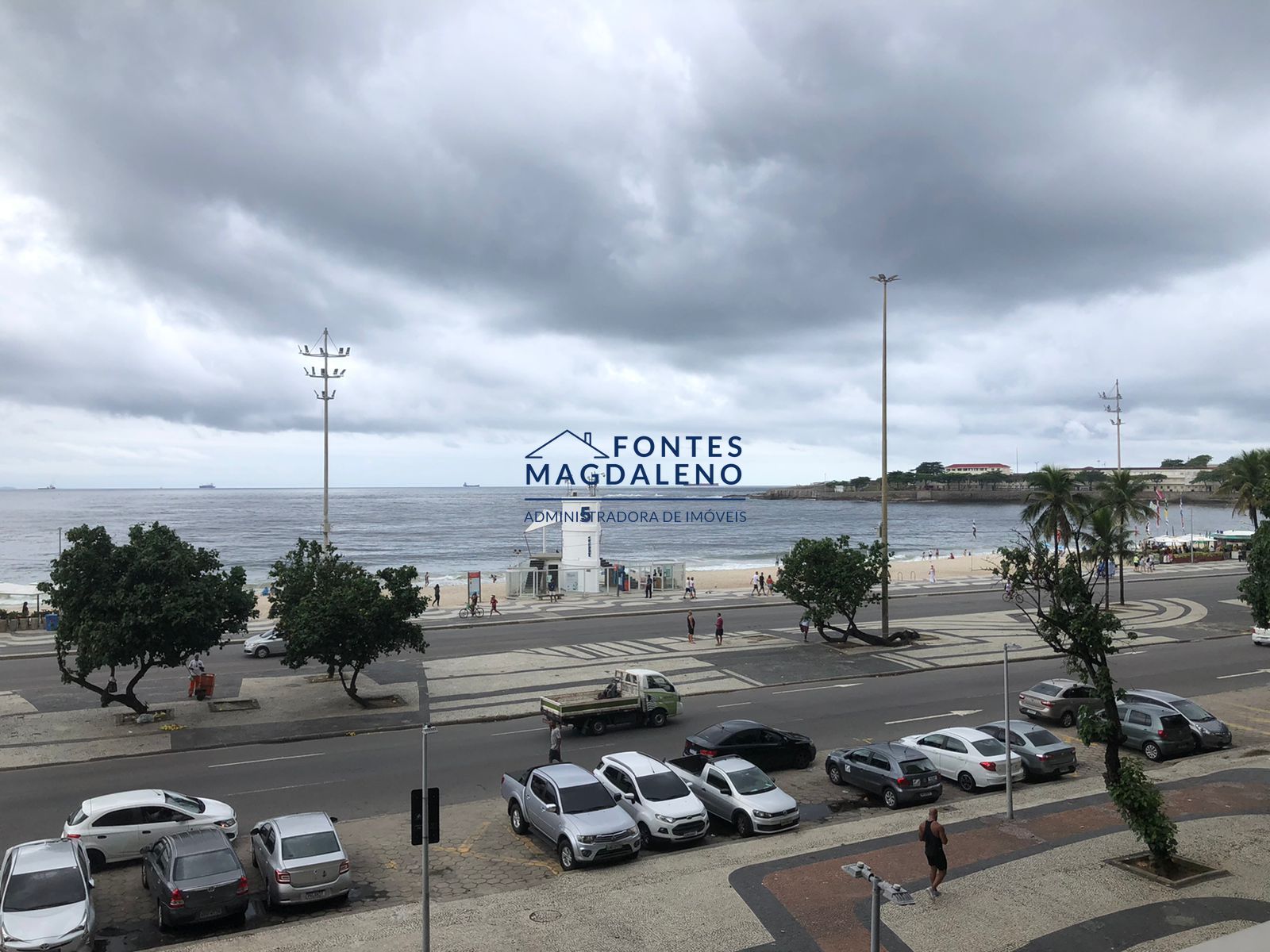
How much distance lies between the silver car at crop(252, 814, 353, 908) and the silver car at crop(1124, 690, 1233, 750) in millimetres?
18241

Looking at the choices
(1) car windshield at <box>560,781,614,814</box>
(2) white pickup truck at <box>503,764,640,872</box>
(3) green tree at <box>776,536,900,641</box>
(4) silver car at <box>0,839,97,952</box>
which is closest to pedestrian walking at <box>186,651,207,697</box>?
(4) silver car at <box>0,839,97,952</box>

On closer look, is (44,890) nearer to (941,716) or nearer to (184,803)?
(184,803)

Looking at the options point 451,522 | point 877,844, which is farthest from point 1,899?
point 451,522

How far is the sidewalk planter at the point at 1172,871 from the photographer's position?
13031 millimetres

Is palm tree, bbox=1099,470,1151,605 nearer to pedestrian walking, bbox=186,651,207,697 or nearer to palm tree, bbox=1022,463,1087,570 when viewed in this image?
palm tree, bbox=1022,463,1087,570

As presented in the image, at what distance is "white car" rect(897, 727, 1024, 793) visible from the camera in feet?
61.8

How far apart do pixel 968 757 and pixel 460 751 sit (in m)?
12.2

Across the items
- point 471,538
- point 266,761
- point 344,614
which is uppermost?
point 344,614

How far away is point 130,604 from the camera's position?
23578 millimetres

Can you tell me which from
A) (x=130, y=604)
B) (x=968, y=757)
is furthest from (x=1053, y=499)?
(x=130, y=604)

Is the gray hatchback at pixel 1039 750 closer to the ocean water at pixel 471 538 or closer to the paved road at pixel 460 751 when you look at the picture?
the paved road at pixel 460 751

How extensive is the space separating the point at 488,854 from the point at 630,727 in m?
9.76

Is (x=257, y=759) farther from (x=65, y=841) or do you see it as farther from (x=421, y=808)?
(x=421, y=808)

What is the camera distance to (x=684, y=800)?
16094 millimetres
